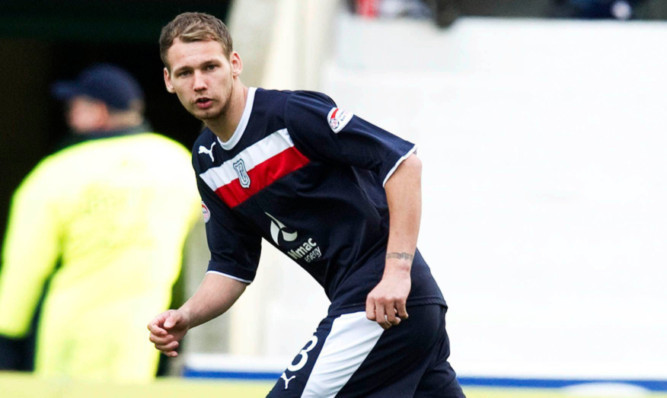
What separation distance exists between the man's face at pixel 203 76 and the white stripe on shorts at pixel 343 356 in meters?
0.71

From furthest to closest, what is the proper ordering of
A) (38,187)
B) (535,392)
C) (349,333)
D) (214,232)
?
1. (38,187)
2. (535,392)
3. (214,232)
4. (349,333)

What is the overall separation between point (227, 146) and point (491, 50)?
6.53m

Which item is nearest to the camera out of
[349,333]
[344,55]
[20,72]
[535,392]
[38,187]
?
[349,333]

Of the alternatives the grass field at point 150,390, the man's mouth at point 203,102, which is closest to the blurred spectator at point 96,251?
the grass field at point 150,390

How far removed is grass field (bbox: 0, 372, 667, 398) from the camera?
4703mm

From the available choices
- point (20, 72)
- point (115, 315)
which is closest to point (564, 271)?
point (115, 315)

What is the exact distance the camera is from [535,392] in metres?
4.77

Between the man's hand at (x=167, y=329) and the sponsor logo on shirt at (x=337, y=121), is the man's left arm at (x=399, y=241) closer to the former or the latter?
the sponsor logo on shirt at (x=337, y=121)

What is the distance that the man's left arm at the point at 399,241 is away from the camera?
3211mm

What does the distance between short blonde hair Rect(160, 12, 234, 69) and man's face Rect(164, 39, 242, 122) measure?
15 millimetres

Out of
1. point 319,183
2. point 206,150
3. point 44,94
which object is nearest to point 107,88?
point 206,150

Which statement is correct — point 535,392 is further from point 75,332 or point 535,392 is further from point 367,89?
point 367,89

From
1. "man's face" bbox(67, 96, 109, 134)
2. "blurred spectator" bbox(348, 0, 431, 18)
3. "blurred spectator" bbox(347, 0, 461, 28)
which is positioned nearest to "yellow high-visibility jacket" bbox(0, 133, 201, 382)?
"man's face" bbox(67, 96, 109, 134)

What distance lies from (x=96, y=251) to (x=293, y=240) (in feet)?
6.37
